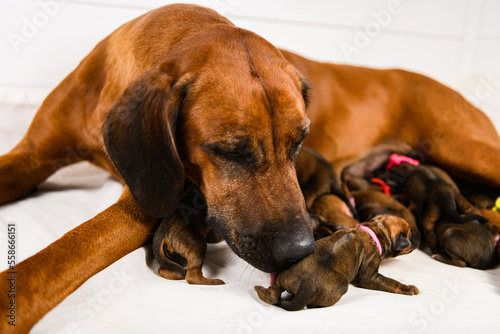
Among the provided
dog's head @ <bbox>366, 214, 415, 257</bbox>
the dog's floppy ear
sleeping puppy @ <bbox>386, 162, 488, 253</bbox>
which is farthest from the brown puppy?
the dog's floppy ear

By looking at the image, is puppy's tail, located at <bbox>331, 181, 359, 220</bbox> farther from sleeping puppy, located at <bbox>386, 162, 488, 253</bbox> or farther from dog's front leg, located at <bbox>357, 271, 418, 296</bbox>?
dog's front leg, located at <bbox>357, 271, 418, 296</bbox>

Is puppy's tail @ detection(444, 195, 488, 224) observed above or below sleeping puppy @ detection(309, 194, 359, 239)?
above

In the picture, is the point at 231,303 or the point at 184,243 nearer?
the point at 231,303

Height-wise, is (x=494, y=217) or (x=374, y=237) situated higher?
(x=374, y=237)

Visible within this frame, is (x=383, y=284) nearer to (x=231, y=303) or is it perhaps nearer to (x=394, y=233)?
(x=394, y=233)

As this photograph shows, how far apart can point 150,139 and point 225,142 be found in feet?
0.77

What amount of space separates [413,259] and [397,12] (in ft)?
8.50

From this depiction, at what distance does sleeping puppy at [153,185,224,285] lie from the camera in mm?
1368

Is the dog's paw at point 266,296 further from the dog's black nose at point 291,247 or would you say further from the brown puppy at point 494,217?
the brown puppy at point 494,217

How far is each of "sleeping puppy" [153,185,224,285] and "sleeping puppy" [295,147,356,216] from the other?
673mm

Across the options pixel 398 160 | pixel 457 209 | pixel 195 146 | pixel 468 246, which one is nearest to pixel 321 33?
pixel 398 160

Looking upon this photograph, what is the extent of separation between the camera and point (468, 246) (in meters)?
1.72

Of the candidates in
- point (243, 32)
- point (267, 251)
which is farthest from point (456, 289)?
point (243, 32)

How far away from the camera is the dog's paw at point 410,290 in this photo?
4.58ft
